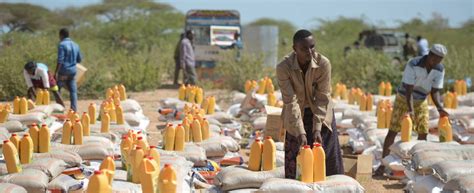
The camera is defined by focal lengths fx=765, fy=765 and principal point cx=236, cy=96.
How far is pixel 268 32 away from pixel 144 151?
502 inches

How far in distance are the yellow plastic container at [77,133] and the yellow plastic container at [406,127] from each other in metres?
2.97

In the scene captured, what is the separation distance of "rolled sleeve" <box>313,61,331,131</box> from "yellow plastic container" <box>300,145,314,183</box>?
0.89ft

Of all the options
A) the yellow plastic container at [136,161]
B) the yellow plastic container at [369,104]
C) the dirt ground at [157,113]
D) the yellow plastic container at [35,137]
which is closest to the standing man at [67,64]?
the dirt ground at [157,113]

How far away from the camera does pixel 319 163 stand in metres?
5.07

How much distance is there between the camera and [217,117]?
379 inches

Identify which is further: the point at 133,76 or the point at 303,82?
the point at 133,76

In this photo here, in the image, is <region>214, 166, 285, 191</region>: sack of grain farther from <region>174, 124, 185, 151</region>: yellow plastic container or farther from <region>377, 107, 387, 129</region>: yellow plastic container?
<region>377, 107, 387, 129</region>: yellow plastic container

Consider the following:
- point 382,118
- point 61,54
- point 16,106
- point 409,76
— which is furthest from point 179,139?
point 61,54

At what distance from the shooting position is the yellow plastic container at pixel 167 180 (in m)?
A: 4.62

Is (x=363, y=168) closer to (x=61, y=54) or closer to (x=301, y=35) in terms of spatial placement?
(x=301, y=35)

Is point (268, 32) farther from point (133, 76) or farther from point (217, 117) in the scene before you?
point (217, 117)

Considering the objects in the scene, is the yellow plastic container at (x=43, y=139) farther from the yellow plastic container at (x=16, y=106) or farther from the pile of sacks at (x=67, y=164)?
the yellow plastic container at (x=16, y=106)

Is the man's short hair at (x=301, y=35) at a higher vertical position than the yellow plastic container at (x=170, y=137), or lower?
higher

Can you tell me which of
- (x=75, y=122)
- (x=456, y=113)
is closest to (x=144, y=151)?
(x=75, y=122)
